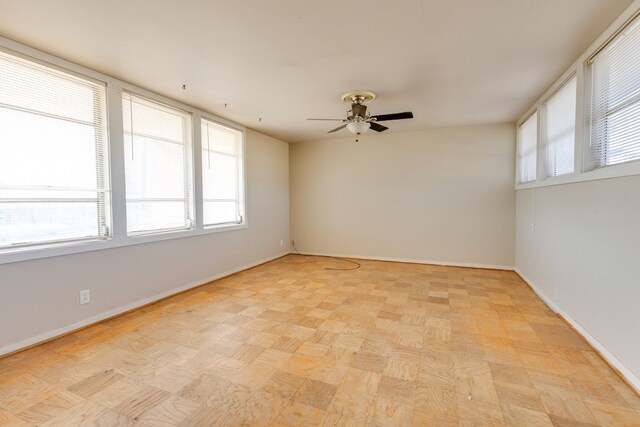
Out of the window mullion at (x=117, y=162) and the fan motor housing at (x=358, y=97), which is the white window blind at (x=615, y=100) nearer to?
the fan motor housing at (x=358, y=97)

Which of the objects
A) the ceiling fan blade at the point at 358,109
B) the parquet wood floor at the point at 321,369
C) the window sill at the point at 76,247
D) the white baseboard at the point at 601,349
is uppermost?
the ceiling fan blade at the point at 358,109

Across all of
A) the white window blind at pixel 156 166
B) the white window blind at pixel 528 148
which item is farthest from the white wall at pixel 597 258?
the white window blind at pixel 156 166

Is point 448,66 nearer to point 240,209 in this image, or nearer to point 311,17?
point 311,17

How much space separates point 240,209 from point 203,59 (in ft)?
9.14

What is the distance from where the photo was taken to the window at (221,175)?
14.3 ft

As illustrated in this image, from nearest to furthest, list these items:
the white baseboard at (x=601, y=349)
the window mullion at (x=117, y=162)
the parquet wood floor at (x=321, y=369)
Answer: the parquet wood floor at (x=321, y=369), the white baseboard at (x=601, y=349), the window mullion at (x=117, y=162)

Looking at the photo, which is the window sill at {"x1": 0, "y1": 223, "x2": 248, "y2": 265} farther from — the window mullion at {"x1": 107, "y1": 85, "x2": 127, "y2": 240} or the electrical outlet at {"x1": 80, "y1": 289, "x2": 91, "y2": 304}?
the electrical outlet at {"x1": 80, "y1": 289, "x2": 91, "y2": 304}

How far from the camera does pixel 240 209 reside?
16.6 ft

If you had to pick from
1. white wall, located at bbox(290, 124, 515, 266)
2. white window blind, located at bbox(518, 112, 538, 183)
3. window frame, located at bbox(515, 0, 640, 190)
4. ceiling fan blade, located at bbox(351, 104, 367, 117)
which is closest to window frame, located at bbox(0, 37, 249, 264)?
ceiling fan blade, located at bbox(351, 104, 367, 117)

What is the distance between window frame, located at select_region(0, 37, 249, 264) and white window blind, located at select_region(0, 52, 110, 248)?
57mm

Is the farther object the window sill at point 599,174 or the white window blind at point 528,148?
the white window blind at point 528,148

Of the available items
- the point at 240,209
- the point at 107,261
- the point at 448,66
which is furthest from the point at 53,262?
the point at 448,66

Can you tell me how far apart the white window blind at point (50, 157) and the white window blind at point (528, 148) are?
17.7 feet

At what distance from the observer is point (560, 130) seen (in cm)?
323
